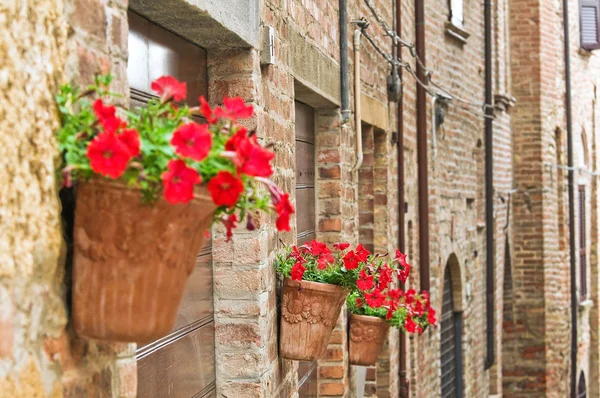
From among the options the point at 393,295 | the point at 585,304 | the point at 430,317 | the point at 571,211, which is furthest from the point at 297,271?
the point at 585,304

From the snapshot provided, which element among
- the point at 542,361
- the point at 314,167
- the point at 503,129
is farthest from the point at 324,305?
the point at 542,361

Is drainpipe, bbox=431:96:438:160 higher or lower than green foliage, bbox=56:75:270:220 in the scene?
higher

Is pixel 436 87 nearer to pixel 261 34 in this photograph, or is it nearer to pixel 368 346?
pixel 368 346

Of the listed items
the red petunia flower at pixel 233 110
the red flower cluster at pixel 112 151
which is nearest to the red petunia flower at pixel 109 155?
the red flower cluster at pixel 112 151

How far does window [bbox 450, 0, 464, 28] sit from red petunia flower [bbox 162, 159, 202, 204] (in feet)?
A: 28.9

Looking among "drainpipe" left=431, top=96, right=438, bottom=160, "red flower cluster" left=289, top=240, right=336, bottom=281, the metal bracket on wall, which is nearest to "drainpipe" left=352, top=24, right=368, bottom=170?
"red flower cluster" left=289, top=240, right=336, bottom=281

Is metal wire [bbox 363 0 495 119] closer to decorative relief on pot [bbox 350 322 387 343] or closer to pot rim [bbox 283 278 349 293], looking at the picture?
decorative relief on pot [bbox 350 322 387 343]

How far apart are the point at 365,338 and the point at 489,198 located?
6.61 metres

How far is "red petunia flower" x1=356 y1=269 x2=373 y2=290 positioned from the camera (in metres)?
4.36

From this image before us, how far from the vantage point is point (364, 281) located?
4375mm

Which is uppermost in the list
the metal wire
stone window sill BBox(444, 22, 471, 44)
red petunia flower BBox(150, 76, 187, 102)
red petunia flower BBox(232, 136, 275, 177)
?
stone window sill BBox(444, 22, 471, 44)

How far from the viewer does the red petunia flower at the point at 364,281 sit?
4.36 meters

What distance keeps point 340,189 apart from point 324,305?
1.44 metres

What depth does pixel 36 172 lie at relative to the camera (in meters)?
1.96
